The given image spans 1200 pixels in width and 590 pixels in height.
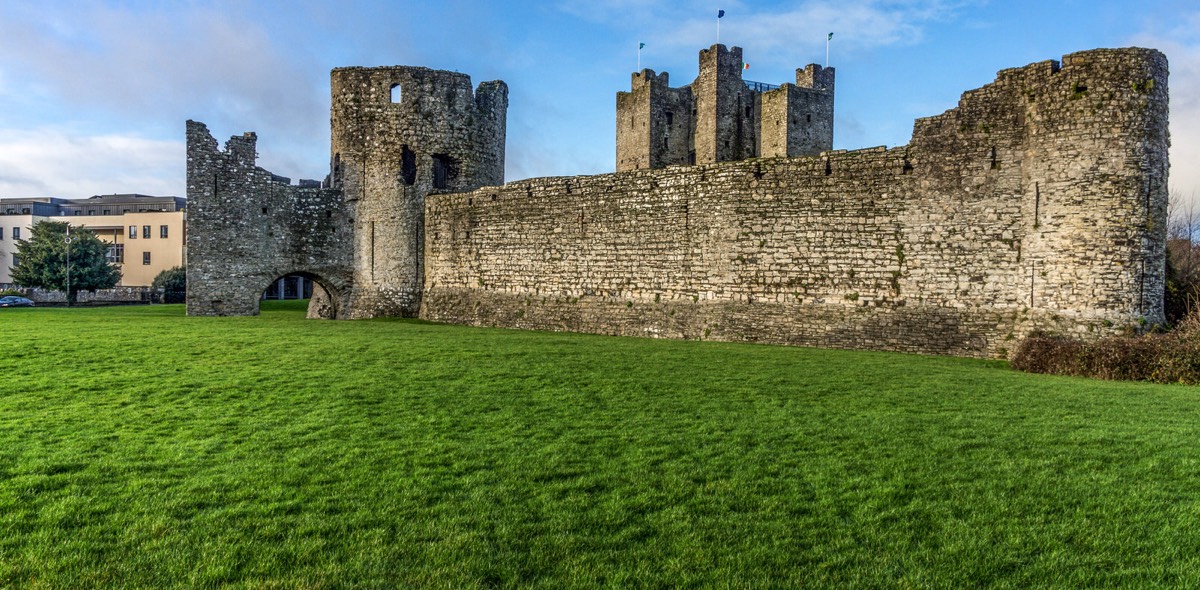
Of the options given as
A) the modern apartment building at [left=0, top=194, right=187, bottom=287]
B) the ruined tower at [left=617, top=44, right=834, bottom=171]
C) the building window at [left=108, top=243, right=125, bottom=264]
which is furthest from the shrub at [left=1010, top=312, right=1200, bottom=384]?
the building window at [left=108, top=243, right=125, bottom=264]

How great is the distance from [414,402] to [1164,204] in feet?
45.1

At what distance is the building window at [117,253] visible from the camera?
6869 centimetres

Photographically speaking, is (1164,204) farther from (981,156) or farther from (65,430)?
(65,430)

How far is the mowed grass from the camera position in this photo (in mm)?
4480

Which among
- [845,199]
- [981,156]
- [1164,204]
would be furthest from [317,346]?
[1164,204]

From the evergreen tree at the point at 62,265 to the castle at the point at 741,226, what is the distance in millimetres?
31705

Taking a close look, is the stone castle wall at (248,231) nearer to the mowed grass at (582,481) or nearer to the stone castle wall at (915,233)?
the stone castle wall at (915,233)

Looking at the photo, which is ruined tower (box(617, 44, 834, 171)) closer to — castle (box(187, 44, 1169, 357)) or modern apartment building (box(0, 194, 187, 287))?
castle (box(187, 44, 1169, 357))

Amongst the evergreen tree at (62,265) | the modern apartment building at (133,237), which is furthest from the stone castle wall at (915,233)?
the modern apartment building at (133,237)

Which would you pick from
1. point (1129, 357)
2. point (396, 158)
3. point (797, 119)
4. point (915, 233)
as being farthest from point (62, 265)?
point (1129, 357)

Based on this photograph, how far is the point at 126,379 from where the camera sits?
10.3m

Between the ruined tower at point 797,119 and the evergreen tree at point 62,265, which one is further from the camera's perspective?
the evergreen tree at point 62,265

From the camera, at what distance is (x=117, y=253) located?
69.2 metres

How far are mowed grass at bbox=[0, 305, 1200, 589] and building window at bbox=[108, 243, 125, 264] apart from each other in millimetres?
66733
